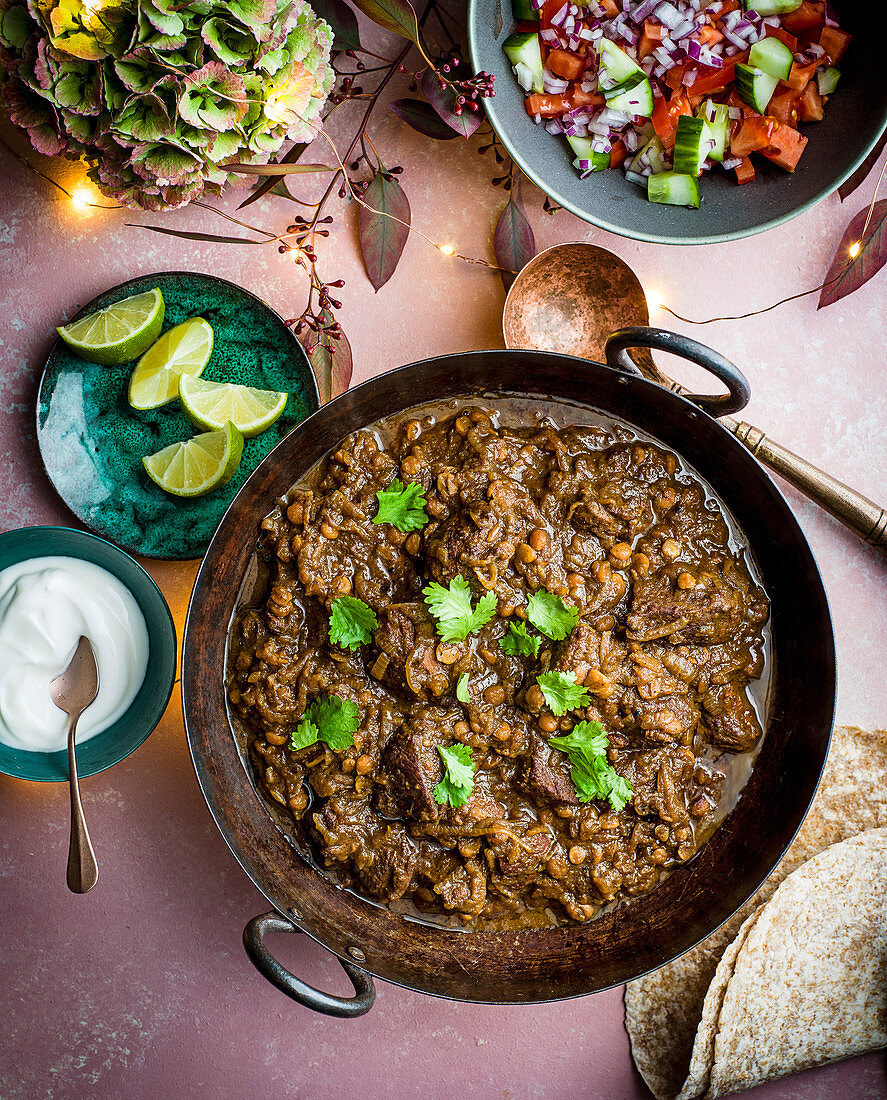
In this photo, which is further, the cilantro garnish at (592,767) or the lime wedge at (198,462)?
the lime wedge at (198,462)

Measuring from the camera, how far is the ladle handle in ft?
9.49

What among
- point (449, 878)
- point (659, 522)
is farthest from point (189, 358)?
point (449, 878)

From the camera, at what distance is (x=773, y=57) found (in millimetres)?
2633

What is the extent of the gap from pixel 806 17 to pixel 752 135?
1.29 feet

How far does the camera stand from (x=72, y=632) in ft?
9.14

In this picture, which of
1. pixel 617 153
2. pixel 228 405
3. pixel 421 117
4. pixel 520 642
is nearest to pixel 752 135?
pixel 617 153

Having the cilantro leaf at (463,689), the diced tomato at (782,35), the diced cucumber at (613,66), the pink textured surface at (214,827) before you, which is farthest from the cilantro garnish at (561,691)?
the diced tomato at (782,35)

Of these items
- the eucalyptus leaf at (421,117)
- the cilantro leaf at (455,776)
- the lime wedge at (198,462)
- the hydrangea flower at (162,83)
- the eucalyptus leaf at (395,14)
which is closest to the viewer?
the hydrangea flower at (162,83)

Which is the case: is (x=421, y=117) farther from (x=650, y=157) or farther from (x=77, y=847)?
(x=77, y=847)

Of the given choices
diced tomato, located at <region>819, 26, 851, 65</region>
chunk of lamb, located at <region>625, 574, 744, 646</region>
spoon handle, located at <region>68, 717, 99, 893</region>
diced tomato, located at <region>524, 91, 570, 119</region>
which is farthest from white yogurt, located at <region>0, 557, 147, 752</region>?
diced tomato, located at <region>819, 26, 851, 65</region>

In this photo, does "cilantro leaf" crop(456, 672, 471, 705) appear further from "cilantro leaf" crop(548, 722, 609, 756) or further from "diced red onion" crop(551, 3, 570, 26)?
"diced red onion" crop(551, 3, 570, 26)

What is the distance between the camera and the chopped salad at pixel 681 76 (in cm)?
264

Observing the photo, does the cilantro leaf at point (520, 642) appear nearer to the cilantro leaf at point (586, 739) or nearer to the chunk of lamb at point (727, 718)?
the cilantro leaf at point (586, 739)

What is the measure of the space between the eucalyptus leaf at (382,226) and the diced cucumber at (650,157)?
2.80 ft
